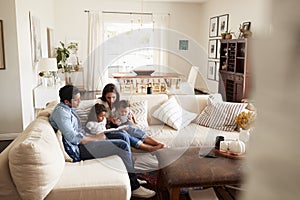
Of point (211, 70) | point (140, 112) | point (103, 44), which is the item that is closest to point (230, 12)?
point (211, 70)

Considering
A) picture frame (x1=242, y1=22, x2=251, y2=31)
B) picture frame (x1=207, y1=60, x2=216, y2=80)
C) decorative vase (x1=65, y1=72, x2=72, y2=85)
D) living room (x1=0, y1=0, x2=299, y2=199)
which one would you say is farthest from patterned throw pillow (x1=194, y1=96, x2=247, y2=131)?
decorative vase (x1=65, y1=72, x2=72, y2=85)

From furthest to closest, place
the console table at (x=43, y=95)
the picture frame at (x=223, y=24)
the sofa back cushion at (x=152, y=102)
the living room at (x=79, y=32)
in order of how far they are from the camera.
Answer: the picture frame at (x=223, y=24) → the console table at (x=43, y=95) → the sofa back cushion at (x=152, y=102) → the living room at (x=79, y=32)

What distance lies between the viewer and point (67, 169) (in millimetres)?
2154

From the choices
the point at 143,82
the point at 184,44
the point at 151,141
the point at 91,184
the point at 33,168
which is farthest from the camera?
the point at 184,44

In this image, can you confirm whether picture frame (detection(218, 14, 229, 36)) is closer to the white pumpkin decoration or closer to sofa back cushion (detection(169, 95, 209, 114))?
A: sofa back cushion (detection(169, 95, 209, 114))

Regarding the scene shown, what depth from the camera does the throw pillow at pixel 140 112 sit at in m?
3.33

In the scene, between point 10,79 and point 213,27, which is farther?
point 213,27

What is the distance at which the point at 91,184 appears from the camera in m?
1.95

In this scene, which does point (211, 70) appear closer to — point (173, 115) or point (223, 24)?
point (223, 24)

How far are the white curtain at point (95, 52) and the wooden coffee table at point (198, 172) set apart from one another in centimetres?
601

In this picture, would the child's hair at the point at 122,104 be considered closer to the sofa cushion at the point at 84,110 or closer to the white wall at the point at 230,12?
the sofa cushion at the point at 84,110

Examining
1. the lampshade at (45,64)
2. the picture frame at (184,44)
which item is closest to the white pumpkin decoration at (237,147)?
the lampshade at (45,64)

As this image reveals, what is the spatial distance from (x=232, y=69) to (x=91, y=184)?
16.8 feet

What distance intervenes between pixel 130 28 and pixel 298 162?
8.40 m
